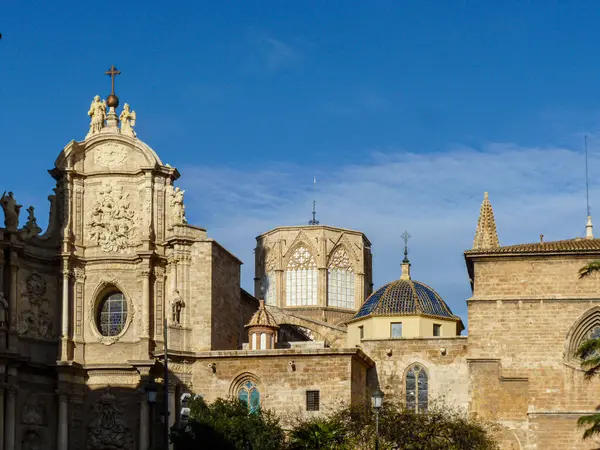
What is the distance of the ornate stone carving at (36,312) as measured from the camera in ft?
166

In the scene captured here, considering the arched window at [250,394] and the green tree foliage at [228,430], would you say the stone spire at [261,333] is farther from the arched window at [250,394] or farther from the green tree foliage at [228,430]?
the green tree foliage at [228,430]

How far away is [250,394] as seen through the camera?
165 feet

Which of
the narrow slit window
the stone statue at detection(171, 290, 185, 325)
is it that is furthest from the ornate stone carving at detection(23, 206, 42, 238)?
the narrow slit window

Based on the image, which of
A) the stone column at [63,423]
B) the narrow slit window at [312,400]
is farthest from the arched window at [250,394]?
the stone column at [63,423]

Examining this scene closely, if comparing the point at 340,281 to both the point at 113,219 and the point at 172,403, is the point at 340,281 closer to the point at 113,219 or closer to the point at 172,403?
the point at 113,219

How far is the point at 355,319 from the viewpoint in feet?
185

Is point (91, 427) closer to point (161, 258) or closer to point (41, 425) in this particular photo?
point (41, 425)

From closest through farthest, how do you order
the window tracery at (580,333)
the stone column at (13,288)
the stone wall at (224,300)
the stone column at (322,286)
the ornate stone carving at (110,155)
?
the window tracery at (580,333) < the stone column at (13,288) < the stone wall at (224,300) < the ornate stone carving at (110,155) < the stone column at (322,286)

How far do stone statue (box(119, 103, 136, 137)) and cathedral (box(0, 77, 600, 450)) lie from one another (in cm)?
5

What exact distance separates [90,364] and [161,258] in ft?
13.7

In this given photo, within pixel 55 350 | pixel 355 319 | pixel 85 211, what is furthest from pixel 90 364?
pixel 355 319

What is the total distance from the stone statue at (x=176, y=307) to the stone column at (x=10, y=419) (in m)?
5.52

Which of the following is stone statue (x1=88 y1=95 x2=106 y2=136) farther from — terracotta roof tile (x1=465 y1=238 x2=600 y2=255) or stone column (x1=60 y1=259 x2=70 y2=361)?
terracotta roof tile (x1=465 y1=238 x2=600 y2=255)

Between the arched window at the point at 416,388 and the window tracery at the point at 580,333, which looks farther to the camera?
the arched window at the point at 416,388
